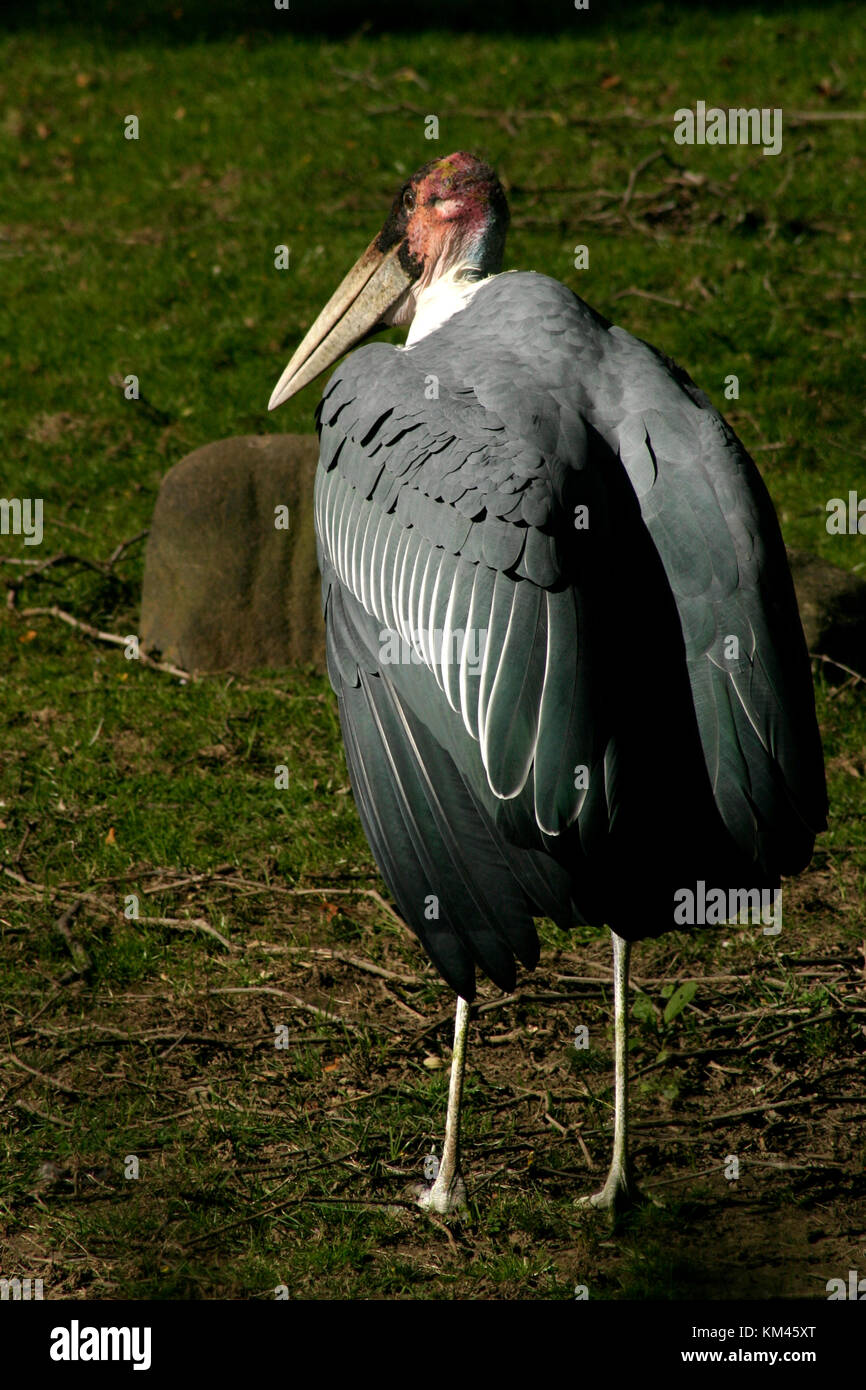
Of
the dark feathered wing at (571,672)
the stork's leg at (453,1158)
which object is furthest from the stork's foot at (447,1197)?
the dark feathered wing at (571,672)

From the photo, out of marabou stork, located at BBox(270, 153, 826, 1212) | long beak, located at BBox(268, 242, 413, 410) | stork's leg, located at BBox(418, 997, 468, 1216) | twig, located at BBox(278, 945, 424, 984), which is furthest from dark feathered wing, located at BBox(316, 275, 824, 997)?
long beak, located at BBox(268, 242, 413, 410)

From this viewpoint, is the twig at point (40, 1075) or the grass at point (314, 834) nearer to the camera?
the grass at point (314, 834)

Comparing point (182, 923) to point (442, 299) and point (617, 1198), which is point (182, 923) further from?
point (442, 299)

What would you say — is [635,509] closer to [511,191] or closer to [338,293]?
[338,293]

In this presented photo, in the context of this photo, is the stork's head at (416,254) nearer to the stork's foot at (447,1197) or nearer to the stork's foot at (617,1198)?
the stork's foot at (447,1197)

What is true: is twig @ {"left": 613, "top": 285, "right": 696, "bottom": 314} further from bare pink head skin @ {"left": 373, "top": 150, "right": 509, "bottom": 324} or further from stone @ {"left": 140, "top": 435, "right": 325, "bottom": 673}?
bare pink head skin @ {"left": 373, "top": 150, "right": 509, "bottom": 324}

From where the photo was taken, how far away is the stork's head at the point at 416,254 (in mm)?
4242

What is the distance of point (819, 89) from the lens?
1010cm

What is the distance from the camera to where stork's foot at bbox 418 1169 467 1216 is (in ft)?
11.1

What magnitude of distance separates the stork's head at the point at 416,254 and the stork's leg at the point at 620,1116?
1938 mm

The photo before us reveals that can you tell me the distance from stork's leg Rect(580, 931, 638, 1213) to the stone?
252cm

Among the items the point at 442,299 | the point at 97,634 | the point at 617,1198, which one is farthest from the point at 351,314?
the point at 617,1198

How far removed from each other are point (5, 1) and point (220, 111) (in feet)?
12.0

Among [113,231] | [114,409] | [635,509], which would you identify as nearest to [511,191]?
[113,231]
